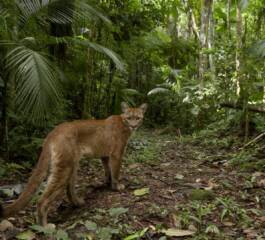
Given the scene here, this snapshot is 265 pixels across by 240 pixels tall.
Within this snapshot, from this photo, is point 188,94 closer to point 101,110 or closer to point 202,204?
point 101,110

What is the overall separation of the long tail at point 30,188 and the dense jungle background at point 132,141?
0.86 ft

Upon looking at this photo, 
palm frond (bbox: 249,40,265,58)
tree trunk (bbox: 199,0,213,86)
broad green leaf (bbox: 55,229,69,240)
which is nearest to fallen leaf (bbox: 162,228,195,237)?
broad green leaf (bbox: 55,229,69,240)

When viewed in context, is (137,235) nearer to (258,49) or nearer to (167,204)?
(167,204)

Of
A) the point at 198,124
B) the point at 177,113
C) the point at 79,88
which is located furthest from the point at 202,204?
the point at 177,113

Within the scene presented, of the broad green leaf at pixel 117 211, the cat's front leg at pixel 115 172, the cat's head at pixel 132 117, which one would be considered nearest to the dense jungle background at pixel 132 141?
the broad green leaf at pixel 117 211

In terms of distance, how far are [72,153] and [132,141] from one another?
588 cm

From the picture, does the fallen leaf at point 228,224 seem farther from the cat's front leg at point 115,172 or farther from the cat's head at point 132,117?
the cat's head at point 132,117

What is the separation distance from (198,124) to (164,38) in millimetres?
5220

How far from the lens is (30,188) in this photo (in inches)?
192

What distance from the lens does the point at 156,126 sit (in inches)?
686

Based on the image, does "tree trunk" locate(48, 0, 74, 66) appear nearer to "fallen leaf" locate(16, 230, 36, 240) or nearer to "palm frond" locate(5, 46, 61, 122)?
"palm frond" locate(5, 46, 61, 122)

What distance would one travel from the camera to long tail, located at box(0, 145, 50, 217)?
460 centimetres

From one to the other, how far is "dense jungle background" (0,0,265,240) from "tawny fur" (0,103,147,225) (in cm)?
27

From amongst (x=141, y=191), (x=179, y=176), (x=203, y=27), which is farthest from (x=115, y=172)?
(x=203, y=27)
